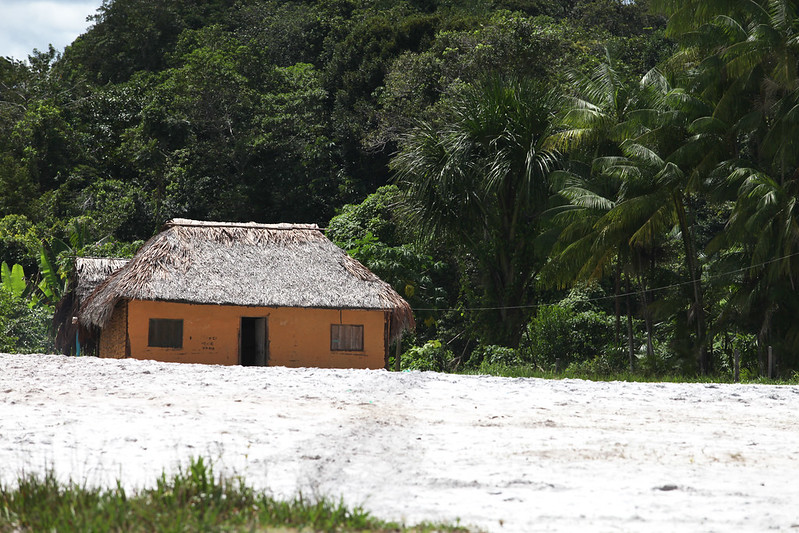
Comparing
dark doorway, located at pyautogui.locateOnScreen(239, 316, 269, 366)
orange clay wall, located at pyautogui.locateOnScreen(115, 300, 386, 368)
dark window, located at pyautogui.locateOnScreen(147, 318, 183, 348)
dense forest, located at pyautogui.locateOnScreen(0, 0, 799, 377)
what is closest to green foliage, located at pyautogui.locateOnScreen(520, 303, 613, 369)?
dense forest, located at pyautogui.locateOnScreen(0, 0, 799, 377)

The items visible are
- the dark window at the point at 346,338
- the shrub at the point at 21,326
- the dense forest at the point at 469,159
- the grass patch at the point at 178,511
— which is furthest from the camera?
the shrub at the point at 21,326

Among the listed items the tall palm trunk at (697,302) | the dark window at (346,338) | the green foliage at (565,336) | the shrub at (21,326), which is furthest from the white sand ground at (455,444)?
the shrub at (21,326)

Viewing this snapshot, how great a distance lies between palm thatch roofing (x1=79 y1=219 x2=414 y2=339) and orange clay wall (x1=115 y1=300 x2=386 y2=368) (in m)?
0.41

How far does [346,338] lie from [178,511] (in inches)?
635

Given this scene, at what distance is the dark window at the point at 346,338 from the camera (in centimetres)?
2120

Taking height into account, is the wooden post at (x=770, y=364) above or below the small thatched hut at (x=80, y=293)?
below

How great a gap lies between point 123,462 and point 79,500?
7.08 ft

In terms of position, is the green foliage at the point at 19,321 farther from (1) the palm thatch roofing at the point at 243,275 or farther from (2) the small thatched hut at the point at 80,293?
(1) the palm thatch roofing at the point at 243,275

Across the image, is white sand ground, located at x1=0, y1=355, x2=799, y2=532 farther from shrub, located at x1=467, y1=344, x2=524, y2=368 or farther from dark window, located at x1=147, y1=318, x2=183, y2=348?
shrub, located at x1=467, y1=344, x2=524, y2=368

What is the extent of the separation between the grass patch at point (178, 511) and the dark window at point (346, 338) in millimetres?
15244

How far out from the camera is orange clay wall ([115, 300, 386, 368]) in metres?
20.0

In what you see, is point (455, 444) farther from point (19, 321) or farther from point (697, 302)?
point (19, 321)

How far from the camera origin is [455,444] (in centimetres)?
852

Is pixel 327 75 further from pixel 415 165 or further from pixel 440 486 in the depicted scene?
pixel 440 486
